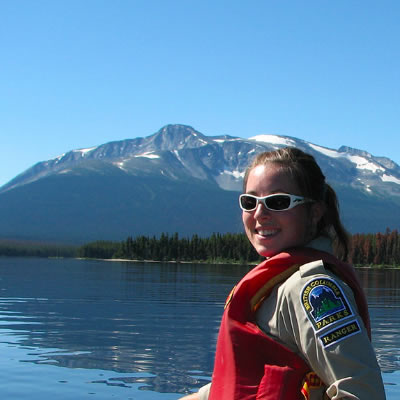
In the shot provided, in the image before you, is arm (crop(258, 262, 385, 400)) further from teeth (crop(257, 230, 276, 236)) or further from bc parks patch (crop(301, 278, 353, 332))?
teeth (crop(257, 230, 276, 236))

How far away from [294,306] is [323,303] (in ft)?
0.45

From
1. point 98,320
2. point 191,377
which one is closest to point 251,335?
point 191,377

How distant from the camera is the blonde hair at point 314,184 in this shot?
3404 millimetres

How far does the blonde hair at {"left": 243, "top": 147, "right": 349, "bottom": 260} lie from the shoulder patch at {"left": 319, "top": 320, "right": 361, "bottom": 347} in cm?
73

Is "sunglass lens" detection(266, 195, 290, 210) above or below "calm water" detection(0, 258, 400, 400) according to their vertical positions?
above

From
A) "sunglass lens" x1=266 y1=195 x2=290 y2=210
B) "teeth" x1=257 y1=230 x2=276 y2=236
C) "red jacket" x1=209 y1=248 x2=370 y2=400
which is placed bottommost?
"red jacket" x1=209 y1=248 x2=370 y2=400

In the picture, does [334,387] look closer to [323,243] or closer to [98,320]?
[323,243]

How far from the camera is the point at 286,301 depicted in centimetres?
296

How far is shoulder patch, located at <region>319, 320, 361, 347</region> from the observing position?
2.77 meters

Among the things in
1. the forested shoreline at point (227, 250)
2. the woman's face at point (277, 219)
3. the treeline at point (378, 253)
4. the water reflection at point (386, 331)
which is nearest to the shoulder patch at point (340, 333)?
the woman's face at point (277, 219)

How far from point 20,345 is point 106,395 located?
7071mm

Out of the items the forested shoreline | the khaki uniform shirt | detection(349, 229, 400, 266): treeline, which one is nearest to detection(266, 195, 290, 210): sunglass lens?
the khaki uniform shirt

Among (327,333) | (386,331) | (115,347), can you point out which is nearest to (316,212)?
(327,333)

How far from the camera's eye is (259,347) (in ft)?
9.87
